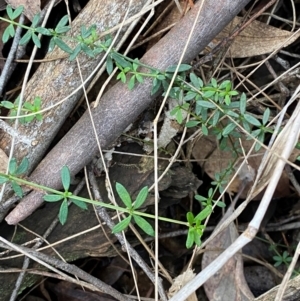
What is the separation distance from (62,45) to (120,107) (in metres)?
0.26

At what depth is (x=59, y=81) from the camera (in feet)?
4.91

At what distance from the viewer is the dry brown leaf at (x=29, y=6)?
1.52 m

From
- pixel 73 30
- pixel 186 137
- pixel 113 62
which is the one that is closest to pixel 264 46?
pixel 186 137

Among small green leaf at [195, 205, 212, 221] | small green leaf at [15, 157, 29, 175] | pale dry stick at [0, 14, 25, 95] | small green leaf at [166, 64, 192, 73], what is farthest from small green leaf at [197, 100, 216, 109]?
pale dry stick at [0, 14, 25, 95]

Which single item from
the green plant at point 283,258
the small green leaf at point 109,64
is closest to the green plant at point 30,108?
the small green leaf at point 109,64

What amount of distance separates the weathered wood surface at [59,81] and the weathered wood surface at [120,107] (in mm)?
65

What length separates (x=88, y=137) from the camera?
4.88ft

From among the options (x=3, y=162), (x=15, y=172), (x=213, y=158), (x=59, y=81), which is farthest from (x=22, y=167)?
(x=213, y=158)

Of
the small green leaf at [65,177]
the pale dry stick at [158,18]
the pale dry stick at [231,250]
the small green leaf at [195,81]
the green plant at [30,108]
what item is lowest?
the pale dry stick at [231,250]

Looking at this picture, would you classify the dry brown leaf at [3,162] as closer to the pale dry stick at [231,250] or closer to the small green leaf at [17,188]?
the small green leaf at [17,188]

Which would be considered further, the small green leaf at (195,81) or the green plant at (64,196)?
the small green leaf at (195,81)

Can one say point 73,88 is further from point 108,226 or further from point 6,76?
point 108,226

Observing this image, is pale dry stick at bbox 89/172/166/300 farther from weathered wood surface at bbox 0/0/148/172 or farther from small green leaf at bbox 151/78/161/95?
small green leaf at bbox 151/78/161/95

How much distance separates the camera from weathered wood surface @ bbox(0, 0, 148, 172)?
4.88 feet
